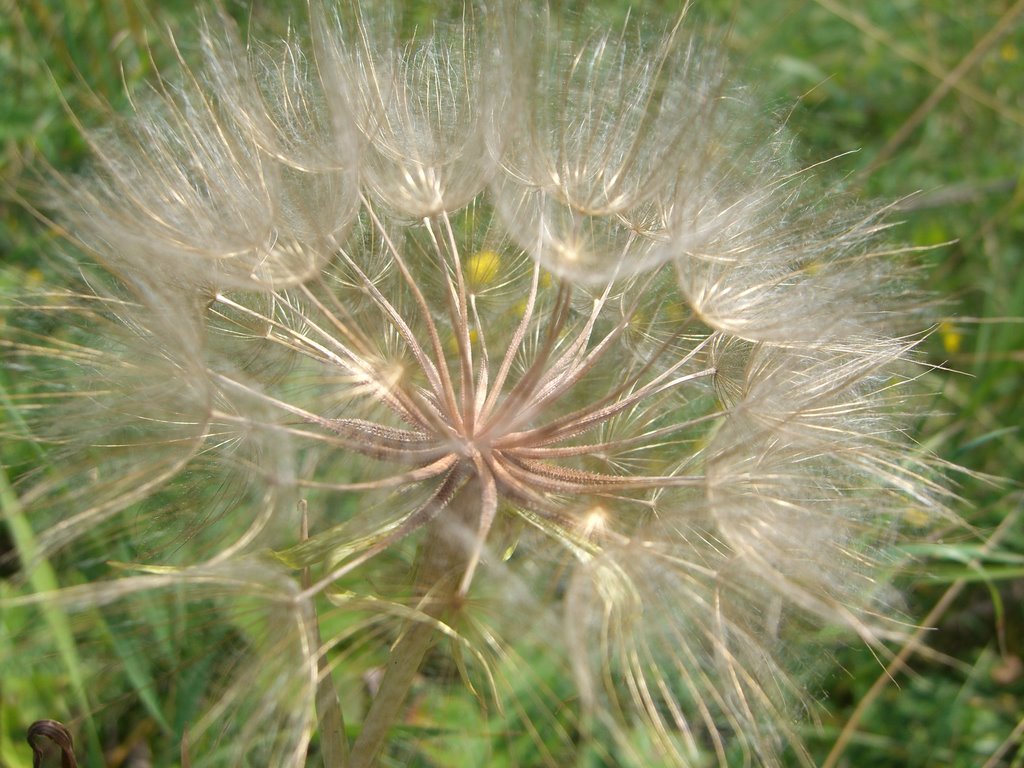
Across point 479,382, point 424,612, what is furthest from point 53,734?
point 479,382

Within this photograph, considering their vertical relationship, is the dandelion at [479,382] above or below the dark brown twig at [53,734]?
above

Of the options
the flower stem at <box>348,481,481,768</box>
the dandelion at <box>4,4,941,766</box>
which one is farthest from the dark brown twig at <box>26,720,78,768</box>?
the flower stem at <box>348,481,481,768</box>

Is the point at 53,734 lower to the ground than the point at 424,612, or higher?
lower

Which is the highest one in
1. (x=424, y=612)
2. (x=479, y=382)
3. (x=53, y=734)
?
(x=479, y=382)

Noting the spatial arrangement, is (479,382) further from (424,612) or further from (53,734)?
(53,734)

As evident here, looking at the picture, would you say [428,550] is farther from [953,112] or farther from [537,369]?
[953,112]

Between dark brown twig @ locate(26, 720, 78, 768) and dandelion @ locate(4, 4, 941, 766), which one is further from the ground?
dandelion @ locate(4, 4, 941, 766)

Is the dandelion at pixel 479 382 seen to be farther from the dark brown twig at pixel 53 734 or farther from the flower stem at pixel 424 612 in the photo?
the dark brown twig at pixel 53 734

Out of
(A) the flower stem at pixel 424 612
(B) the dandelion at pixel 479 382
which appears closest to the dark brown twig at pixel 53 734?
(B) the dandelion at pixel 479 382

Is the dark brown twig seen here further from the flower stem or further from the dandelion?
the flower stem
